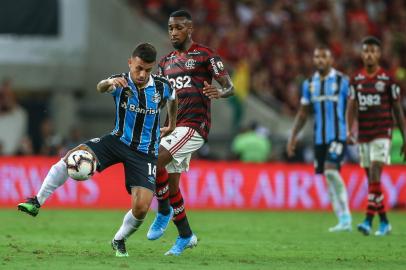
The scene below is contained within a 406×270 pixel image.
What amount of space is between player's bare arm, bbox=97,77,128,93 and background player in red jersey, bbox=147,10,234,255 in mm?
1373

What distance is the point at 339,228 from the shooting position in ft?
49.6

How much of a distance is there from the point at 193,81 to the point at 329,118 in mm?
4634

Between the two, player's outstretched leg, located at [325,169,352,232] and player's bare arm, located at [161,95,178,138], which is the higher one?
player's bare arm, located at [161,95,178,138]

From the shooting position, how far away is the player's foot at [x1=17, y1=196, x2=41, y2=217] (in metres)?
9.90

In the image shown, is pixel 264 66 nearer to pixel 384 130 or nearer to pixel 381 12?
pixel 381 12

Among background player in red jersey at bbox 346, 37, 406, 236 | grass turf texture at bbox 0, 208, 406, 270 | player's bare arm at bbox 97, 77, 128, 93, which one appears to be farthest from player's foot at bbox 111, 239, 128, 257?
background player in red jersey at bbox 346, 37, 406, 236

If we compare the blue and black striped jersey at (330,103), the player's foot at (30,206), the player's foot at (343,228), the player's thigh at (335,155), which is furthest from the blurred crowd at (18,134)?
the player's foot at (30,206)

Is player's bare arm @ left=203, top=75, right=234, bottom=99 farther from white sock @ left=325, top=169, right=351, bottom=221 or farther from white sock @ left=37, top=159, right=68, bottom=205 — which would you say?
white sock @ left=325, top=169, right=351, bottom=221

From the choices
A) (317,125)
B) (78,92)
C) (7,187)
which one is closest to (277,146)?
(78,92)

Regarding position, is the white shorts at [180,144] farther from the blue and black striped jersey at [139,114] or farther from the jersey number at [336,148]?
the jersey number at [336,148]

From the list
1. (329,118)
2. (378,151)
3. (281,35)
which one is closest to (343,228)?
(378,151)

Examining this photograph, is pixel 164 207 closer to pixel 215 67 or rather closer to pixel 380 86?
pixel 215 67

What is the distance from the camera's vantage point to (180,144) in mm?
11211

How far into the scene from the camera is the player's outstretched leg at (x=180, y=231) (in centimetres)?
1109
